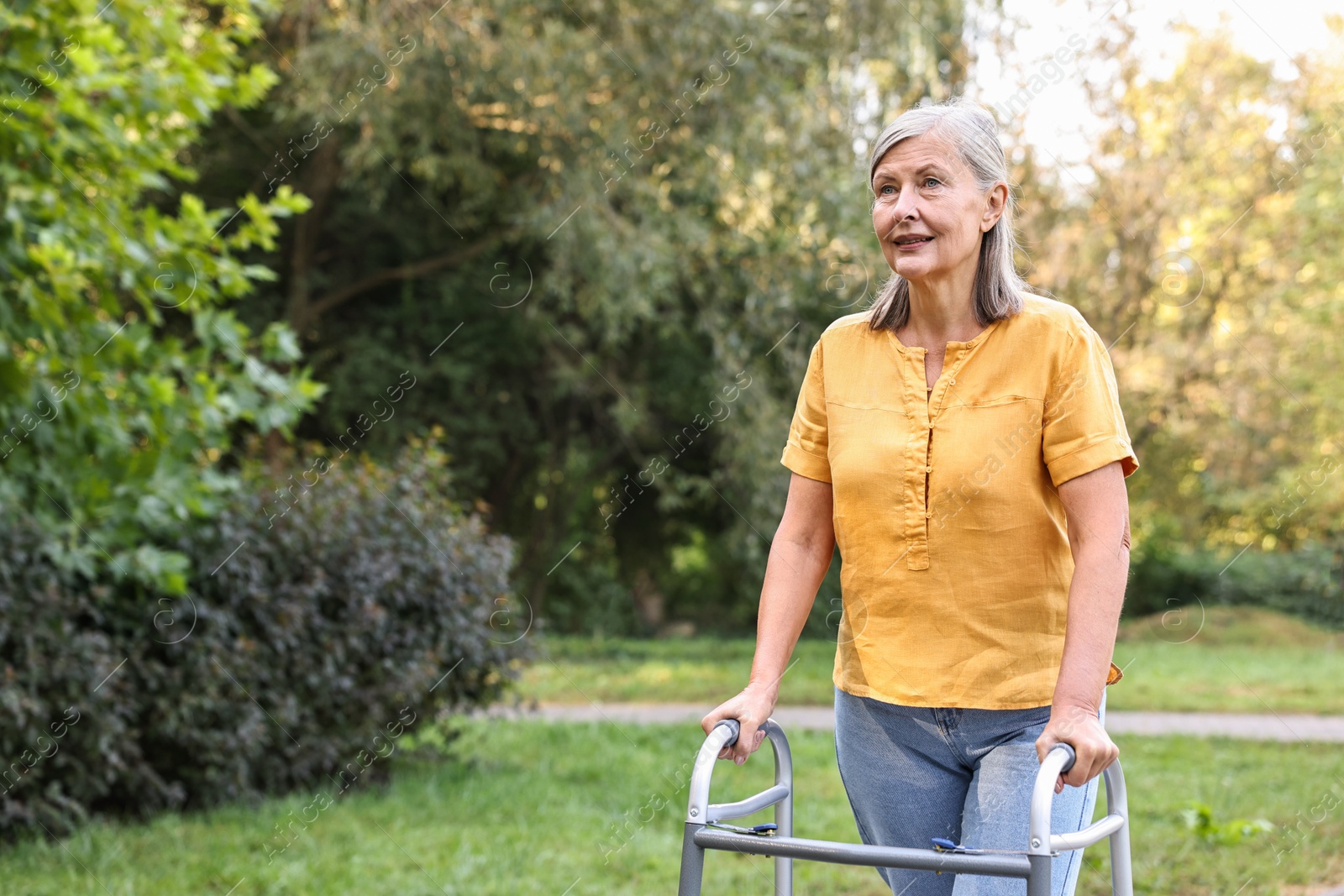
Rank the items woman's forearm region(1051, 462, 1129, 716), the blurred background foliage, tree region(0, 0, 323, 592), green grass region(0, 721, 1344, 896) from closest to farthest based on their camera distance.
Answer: woman's forearm region(1051, 462, 1129, 716) → green grass region(0, 721, 1344, 896) → tree region(0, 0, 323, 592) → the blurred background foliage

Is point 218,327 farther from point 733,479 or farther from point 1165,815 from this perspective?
point 733,479

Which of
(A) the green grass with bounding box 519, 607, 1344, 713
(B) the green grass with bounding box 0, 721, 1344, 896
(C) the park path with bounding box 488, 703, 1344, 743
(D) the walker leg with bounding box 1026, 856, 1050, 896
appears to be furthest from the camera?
(A) the green grass with bounding box 519, 607, 1344, 713

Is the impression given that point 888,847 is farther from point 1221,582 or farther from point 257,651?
point 1221,582

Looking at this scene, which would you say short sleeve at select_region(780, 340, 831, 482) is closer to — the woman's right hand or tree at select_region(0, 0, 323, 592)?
the woman's right hand

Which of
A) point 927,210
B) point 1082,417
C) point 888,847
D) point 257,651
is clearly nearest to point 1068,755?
point 888,847

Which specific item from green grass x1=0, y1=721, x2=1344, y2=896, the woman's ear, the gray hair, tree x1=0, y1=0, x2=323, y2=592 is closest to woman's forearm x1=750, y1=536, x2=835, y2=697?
the gray hair

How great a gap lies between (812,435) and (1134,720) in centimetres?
813

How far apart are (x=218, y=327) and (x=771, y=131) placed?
6802 millimetres

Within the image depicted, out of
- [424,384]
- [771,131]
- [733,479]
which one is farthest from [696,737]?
[424,384]

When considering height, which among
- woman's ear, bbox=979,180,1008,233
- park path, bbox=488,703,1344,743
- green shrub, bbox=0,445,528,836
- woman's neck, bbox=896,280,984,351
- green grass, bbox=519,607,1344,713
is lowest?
green grass, bbox=519,607,1344,713

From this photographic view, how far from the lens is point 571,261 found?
1091 cm

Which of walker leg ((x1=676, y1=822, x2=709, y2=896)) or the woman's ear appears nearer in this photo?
walker leg ((x1=676, y1=822, x2=709, y2=896))

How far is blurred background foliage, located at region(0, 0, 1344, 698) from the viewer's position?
5.39m

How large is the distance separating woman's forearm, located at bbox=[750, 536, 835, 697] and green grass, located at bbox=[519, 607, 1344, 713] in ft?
17.8
